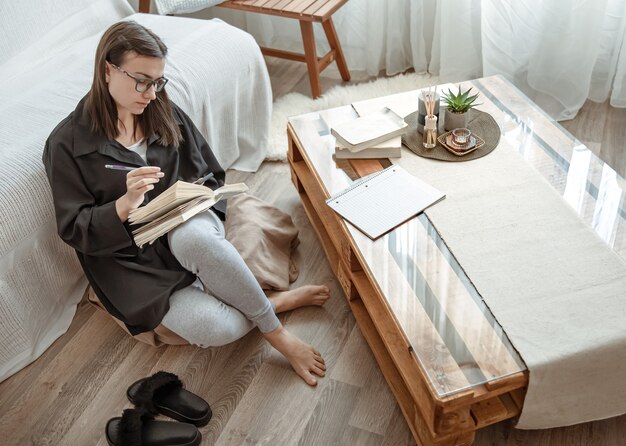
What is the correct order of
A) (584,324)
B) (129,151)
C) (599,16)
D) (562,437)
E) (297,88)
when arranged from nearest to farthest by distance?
1. (584,324)
2. (562,437)
3. (129,151)
4. (599,16)
5. (297,88)

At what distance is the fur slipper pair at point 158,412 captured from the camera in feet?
5.19

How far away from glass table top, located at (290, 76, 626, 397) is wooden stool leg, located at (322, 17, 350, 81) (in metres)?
0.83

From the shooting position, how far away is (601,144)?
8.29 ft

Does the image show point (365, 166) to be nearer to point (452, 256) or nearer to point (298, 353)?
point (452, 256)

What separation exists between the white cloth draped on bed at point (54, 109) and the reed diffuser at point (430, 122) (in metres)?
0.77

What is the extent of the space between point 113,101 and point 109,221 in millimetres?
296

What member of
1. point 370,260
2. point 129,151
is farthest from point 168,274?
point 370,260

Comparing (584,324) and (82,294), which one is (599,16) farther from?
(82,294)

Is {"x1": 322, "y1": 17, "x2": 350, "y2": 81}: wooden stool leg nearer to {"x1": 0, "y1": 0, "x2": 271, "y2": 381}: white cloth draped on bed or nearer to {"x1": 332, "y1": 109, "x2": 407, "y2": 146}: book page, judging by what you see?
{"x1": 0, "y1": 0, "x2": 271, "y2": 381}: white cloth draped on bed

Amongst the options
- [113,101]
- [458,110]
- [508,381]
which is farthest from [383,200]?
[113,101]

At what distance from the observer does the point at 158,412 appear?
66.2 inches

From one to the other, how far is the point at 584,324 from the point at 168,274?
1001mm

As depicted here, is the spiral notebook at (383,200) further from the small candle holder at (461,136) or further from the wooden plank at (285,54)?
the wooden plank at (285,54)

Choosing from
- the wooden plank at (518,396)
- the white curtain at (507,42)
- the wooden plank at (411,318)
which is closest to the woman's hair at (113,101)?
the wooden plank at (411,318)
